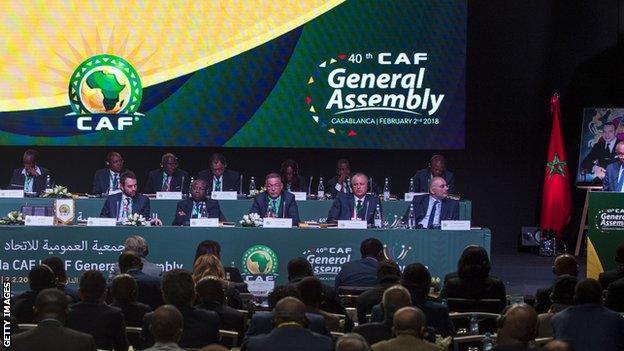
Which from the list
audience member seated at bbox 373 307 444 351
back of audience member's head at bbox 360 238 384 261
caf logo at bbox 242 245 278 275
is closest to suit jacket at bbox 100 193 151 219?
caf logo at bbox 242 245 278 275

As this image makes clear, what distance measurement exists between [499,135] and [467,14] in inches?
70.8

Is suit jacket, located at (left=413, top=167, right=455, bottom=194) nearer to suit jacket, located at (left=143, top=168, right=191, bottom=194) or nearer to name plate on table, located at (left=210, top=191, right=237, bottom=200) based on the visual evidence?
name plate on table, located at (left=210, top=191, right=237, bottom=200)

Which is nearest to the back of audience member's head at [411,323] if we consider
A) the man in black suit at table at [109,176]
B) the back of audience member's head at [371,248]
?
the back of audience member's head at [371,248]

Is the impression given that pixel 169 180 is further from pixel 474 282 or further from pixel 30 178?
pixel 474 282

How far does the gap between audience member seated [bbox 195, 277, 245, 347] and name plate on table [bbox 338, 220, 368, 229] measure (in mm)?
5007

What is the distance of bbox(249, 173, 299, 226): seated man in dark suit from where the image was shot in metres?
14.3

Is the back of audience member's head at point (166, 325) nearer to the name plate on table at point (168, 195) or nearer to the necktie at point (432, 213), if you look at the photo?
the necktie at point (432, 213)

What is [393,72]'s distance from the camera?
671 inches

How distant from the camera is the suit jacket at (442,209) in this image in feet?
45.9

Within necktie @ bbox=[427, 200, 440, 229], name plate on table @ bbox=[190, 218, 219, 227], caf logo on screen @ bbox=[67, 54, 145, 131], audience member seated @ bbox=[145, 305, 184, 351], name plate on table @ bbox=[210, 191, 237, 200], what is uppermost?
caf logo on screen @ bbox=[67, 54, 145, 131]

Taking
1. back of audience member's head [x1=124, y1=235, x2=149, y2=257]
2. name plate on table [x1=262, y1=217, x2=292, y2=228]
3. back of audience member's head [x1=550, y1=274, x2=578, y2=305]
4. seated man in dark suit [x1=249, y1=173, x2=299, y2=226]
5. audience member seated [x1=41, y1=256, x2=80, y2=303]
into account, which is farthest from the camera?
seated man in dark suit [x1=249, y1=173, x2=299, y2=226]

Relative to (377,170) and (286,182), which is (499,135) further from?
(286,182)

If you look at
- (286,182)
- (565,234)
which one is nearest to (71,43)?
(286,182)

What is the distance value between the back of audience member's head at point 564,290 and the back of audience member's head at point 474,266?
1102mm
